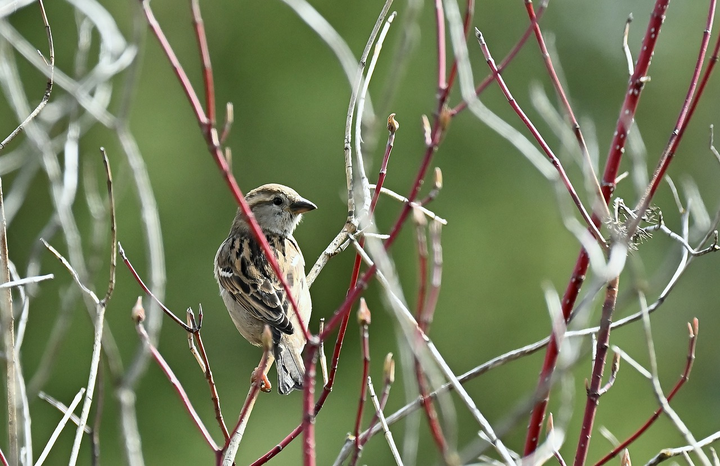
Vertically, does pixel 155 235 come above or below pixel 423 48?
below

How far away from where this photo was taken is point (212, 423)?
12219mm

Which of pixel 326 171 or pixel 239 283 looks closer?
pixel 239 283

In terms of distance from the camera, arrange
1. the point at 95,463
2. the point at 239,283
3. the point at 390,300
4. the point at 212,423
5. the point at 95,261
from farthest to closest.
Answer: the point at 212,423, the point at 239,283, the point at 95,261, the point at 95,463, the point at 390,300

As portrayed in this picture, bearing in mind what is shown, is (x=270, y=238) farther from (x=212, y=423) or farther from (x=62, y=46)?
(x=62, y=46)

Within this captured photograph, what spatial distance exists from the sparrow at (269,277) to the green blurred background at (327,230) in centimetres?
660

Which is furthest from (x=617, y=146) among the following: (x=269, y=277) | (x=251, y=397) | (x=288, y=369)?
(x=269, y=277)

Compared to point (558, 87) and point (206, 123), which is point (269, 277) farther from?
point (206, 123)

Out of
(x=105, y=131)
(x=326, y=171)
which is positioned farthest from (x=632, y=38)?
(x=105, y=131)

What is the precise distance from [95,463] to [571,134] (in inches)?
63.5

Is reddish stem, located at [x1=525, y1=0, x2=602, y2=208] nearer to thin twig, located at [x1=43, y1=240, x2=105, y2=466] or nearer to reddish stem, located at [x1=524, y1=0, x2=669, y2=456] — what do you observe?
reddish stem, located at [x1=524, y1=0, x2=669, y2=456]

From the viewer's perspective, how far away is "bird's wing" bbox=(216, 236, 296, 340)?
181 inches

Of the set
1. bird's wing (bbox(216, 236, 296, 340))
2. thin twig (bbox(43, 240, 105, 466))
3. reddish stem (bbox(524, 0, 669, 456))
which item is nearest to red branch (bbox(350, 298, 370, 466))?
reddish stem (bbox(524, 0, 669, 456))

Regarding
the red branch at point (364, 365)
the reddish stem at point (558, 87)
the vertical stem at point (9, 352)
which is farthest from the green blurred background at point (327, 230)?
the red branch at point (364, 365)

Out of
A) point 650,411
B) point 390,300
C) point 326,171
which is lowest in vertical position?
point 650,411
